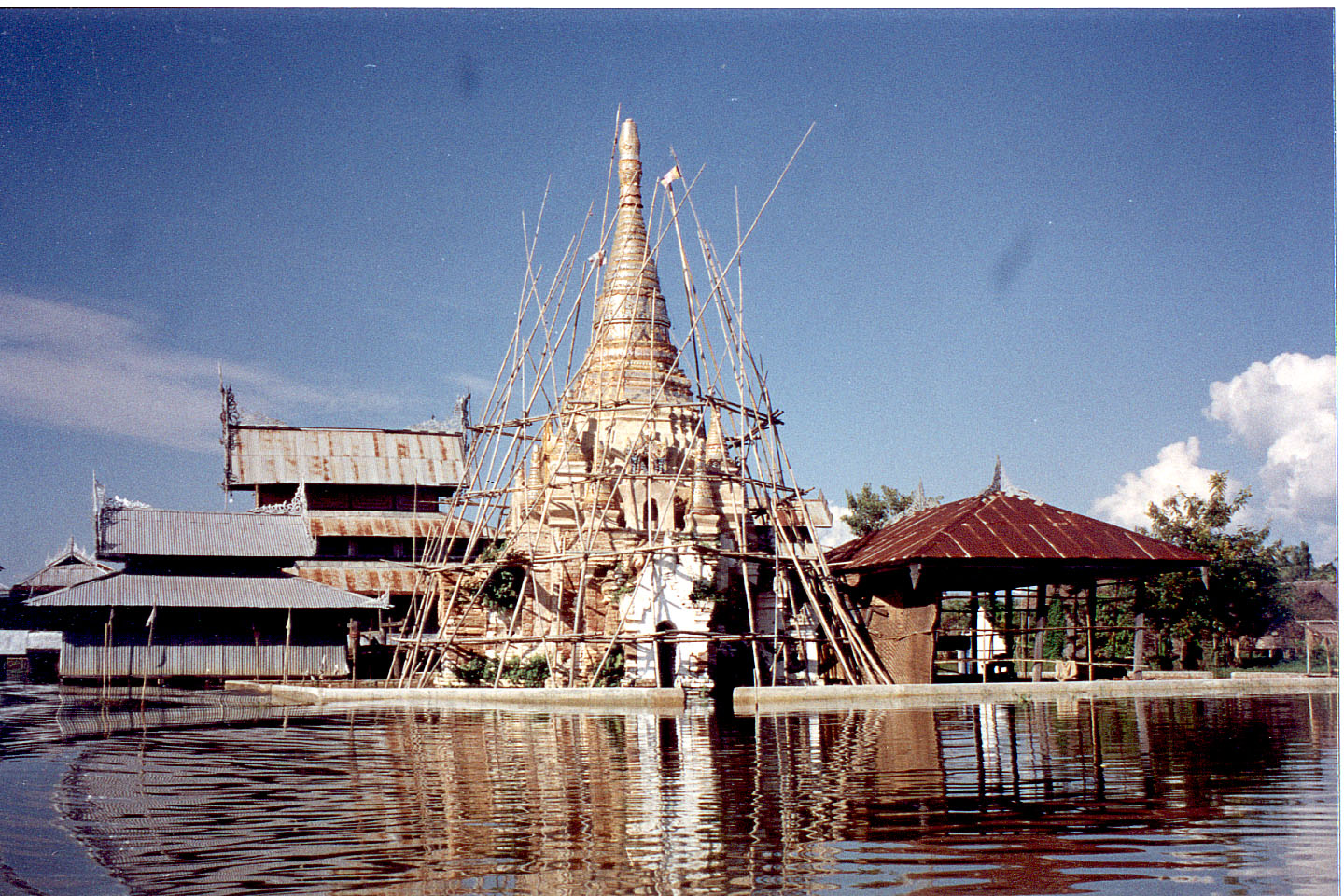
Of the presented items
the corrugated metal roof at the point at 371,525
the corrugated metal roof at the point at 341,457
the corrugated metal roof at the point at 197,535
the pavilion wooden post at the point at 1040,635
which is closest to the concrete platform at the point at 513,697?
the pavilion wooden post at the point at 1040,635

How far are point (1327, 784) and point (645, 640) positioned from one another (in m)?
14.2

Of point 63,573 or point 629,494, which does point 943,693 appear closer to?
point 629,494

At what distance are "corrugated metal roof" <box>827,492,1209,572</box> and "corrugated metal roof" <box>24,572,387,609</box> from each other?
15.2 m

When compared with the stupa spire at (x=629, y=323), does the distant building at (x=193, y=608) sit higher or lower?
lower

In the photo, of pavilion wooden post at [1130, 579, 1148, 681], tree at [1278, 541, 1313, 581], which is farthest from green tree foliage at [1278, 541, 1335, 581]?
pavilion wooden post at [1130, 579, 1148, 681]

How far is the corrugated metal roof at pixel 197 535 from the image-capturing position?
116 ft

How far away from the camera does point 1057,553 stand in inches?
929

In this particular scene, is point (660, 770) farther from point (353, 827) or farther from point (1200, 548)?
point (1200, 548)

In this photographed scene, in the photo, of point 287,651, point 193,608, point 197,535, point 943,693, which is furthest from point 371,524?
point 943,693

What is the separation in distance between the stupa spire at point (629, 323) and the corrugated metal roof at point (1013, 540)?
7.82 m

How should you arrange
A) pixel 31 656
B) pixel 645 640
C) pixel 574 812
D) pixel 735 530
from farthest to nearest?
pixel 31 656 → pixel 735 530 → pixel 645 640 → pixel 574 812

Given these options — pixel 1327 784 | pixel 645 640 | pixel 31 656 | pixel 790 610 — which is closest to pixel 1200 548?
pixel 790 610

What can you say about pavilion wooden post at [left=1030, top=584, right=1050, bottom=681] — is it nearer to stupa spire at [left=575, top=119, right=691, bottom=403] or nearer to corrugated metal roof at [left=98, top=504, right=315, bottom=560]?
stupa spire at [left=575, top=119, right=691, bottom=403]

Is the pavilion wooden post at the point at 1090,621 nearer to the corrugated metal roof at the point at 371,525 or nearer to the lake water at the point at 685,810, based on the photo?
the lake water at the point at 685,810
